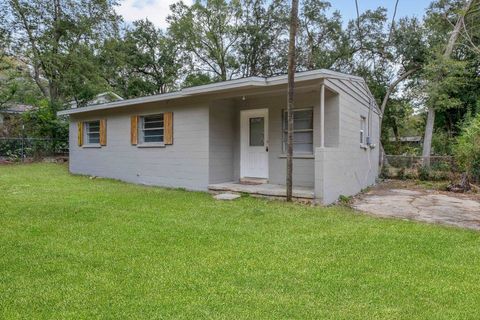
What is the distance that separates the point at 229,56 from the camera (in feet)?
80.3

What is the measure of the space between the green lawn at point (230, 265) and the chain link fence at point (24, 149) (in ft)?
42.1

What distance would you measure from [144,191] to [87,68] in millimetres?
14391

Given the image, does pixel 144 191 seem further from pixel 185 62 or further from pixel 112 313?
pixel 185 62

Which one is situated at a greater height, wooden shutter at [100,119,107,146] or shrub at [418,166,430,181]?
wooden shutter at [100,119,107,146]

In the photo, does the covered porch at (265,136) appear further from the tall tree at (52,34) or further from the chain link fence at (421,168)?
the tall tree at (52,34)

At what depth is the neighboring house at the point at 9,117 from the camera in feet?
58.4

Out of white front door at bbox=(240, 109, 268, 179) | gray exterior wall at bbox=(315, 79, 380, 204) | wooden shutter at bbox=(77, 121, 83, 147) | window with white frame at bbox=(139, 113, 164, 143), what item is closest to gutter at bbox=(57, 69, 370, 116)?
gray exterior wall at bbox=(315, 79, 380, 204)

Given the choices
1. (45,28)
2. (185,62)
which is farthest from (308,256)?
(185,62)

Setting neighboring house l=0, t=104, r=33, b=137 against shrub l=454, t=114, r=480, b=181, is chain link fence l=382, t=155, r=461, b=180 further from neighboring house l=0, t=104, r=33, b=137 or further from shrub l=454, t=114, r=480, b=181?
neighboring house l=0, t=104, r=33, b=137

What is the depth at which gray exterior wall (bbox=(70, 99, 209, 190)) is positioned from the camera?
892 centimetres

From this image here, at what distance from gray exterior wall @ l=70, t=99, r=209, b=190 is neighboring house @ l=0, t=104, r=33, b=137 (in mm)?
7953

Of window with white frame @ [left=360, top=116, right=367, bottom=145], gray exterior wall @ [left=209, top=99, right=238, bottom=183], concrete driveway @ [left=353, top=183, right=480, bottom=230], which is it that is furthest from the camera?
window with white frame @ [left=360, top=116, right=367, bottom=145]

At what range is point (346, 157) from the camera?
8211 mm

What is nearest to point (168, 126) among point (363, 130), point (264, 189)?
point (264, 189)
